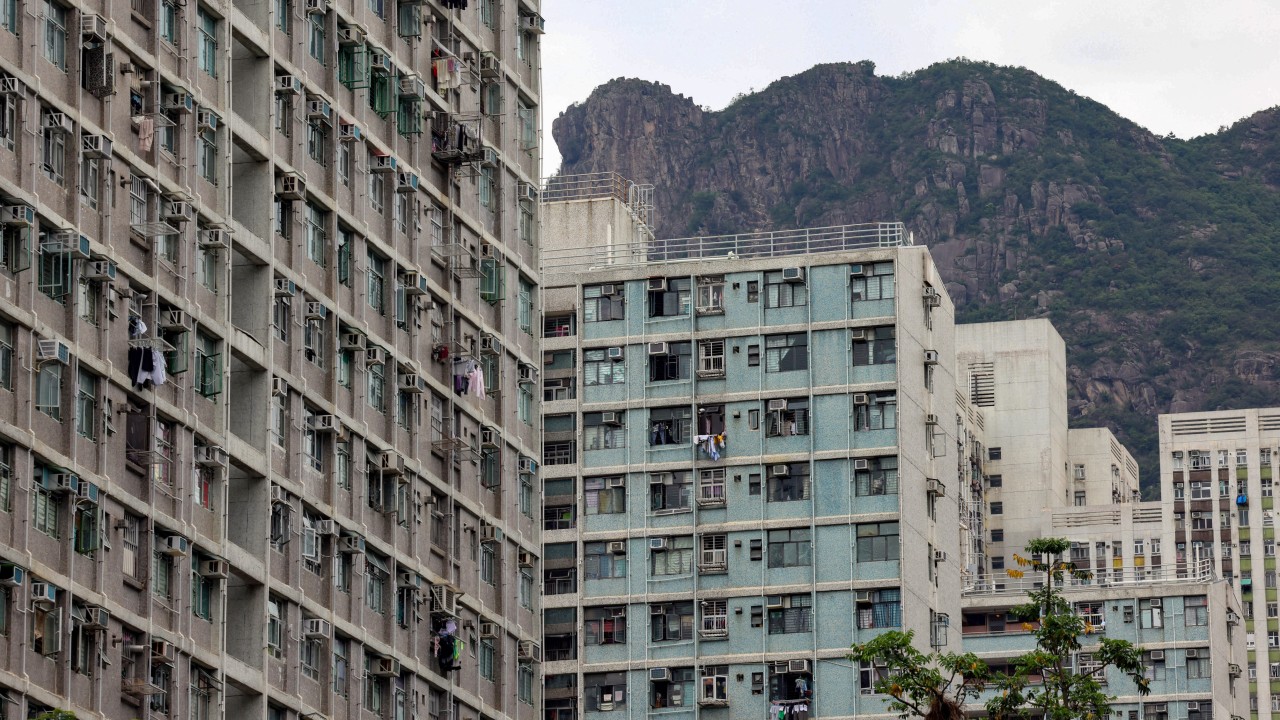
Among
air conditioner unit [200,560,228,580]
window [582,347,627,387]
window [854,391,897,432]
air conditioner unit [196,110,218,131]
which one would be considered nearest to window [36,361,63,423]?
air conditioner unit [200,560,228,580]

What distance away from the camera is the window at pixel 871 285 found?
107 meters

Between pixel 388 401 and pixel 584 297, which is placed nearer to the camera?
pixel 388 401

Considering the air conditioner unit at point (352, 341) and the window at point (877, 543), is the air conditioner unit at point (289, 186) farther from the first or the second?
the window at point (877, 543)

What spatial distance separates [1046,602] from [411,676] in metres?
15.7

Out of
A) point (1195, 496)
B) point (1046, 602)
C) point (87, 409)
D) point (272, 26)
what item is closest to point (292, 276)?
point (272, 26)

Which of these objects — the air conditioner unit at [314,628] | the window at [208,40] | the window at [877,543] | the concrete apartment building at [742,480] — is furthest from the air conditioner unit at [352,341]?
the window at [877,543]

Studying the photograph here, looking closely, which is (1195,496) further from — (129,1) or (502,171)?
(129,1)

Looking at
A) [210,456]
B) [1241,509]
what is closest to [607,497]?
[210,456]

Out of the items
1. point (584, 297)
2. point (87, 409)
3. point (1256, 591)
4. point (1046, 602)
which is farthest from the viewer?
point (1256, 591)

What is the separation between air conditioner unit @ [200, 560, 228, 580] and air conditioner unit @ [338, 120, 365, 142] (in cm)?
1292

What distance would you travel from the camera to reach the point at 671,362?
109m

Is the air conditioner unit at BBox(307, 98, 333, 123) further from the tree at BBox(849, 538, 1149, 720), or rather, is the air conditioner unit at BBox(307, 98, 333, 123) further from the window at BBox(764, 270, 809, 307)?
the window at BBox(764, 270, 809, 307)

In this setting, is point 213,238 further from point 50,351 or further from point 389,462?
point 389,462

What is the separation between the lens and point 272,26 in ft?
203
